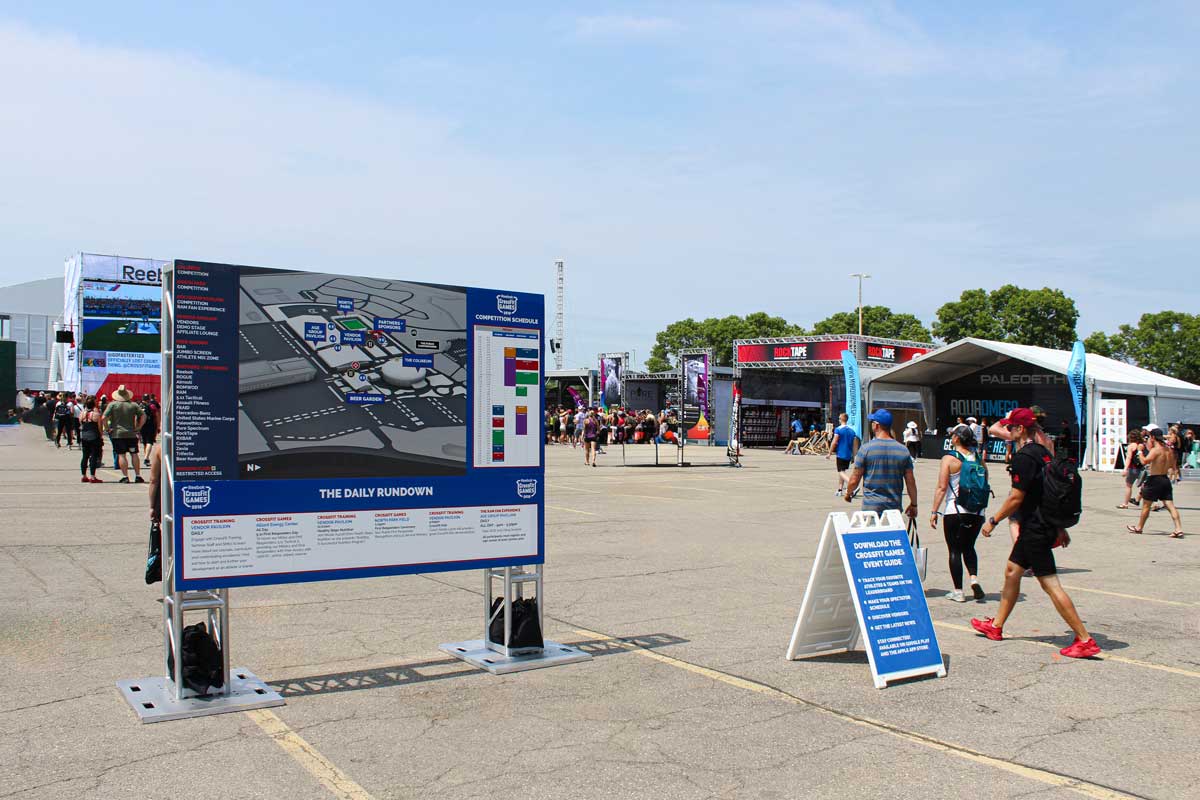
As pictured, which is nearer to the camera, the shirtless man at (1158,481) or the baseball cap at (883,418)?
the baseball cap at (883,418)

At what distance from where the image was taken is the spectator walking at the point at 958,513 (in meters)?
8.67

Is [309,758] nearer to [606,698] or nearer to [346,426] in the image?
[606,698]

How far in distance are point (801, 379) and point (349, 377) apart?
42.6m

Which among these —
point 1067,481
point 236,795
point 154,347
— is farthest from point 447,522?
point 154,347

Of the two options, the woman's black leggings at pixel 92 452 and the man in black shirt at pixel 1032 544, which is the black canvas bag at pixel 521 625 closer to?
the man in black shirt at pixel 1032 544

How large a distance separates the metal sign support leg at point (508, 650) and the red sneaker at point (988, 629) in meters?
3.08

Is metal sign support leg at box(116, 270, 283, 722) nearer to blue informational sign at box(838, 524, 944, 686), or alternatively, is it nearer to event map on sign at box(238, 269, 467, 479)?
event map on sign at box(238, 269, 467, 479)

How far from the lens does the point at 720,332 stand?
329 feet

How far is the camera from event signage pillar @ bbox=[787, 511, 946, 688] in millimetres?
6137

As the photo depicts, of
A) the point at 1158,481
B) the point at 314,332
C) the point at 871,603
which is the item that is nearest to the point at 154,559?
the point at 314,332

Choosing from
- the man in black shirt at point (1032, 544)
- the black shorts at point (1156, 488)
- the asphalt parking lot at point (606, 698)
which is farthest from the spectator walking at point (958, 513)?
the black shorts at point (1156, 488)

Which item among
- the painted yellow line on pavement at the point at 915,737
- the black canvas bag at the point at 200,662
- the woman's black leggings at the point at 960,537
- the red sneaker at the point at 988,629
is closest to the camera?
the painted yellow line on pavement at the point at 915,737

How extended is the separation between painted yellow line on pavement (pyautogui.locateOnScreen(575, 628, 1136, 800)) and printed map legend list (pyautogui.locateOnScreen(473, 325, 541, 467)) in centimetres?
168

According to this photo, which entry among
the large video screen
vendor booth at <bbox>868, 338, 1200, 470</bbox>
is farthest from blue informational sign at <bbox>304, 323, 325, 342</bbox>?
the large video screen
